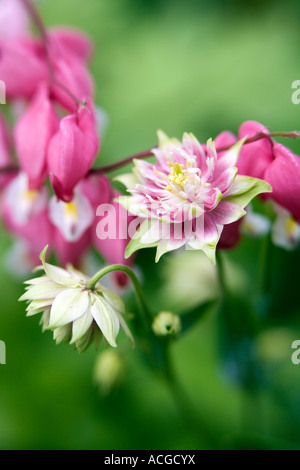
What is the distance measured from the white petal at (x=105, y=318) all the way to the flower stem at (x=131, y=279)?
3 centimetres

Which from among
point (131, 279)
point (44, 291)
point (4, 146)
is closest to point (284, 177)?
point (131, 279)

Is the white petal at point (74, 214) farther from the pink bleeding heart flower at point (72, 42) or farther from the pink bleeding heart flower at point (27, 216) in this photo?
the pink bleeding heart flower at point (72, 42)

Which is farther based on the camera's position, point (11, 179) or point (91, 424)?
point (91, 424)

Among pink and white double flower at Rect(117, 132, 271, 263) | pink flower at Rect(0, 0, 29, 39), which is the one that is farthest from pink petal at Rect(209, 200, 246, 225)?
pink flower at Rect(0, 0, 29, 39)

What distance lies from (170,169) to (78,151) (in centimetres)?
13

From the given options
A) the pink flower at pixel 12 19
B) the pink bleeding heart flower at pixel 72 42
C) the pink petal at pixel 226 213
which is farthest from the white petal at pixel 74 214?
the pink flower at pixel 12 19

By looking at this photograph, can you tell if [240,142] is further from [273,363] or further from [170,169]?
[273,363]

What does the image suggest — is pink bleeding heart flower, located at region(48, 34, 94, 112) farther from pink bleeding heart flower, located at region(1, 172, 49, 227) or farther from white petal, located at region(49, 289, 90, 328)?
white petal, located at region(49, 289, 90, 328)

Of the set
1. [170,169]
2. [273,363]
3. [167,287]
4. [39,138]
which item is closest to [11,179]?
[39,138]

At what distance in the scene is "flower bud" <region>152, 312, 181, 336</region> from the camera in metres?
0.80

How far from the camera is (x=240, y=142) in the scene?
0.74 meters

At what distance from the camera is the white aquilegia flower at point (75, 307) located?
0.73m

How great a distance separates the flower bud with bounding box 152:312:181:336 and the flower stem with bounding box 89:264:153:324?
2cm
